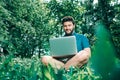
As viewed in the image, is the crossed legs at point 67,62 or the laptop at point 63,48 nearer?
the crossed legs at point 67,62

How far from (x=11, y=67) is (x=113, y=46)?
740 millimetres

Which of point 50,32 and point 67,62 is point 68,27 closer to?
point 67,62

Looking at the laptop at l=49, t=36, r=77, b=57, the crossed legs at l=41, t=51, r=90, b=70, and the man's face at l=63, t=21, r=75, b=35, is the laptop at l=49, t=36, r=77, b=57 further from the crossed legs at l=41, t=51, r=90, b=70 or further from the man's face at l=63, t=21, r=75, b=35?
the man's face at l=63, t=21, r=75, b=35

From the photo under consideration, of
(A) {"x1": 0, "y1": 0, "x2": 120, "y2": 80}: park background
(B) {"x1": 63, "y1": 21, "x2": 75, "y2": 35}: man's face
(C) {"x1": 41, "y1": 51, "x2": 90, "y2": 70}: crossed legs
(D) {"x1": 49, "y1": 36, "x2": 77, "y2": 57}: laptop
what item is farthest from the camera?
(B) {"x1": 63, "y1": 21, "x2": 75, "y2": 35}: man's face

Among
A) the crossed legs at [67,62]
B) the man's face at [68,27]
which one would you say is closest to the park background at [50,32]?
the crossed legs at [67,62]

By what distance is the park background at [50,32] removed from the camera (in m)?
0.55

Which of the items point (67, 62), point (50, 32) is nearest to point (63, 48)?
point (67, 62)

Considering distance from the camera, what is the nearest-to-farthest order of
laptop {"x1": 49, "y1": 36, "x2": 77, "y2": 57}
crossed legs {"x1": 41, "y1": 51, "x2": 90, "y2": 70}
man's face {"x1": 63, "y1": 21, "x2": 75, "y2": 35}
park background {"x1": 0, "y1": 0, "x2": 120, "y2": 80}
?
park background {"x1": 0, "y1": 0, "x2": 120, "y2": 80} → crossed legs {"x1": 41, "y1": 51, "x2": 90, "y2": 70} → laptop {"x1": 49, "y1": 36, "x2": 77, "y2": 57} → man's face {"x1": 63, "y1": 21, "x2": 75, "y2": 35}

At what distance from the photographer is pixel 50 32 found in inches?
2030

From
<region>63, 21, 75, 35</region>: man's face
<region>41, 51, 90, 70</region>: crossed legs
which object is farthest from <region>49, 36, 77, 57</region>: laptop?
<region>63, 21, 75, 35</region>: man's face

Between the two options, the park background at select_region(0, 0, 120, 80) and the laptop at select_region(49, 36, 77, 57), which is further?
the laptop at select_region(49, 36, 77, 57)

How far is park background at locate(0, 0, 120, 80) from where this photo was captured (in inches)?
21.5

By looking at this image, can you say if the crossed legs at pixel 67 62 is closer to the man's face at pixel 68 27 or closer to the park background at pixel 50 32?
the park background at pixel 50 32

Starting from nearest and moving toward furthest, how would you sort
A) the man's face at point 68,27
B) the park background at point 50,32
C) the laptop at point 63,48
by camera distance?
the park background at point 50,32, the laptop at point 63,48, the man's face at point 68,27
